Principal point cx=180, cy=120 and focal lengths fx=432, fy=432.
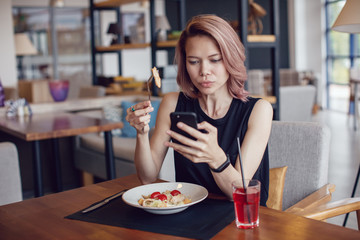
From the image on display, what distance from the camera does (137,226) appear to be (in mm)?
1150

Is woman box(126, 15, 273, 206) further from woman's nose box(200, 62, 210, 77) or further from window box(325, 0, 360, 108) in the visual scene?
window box(325, 0, 360, 108)

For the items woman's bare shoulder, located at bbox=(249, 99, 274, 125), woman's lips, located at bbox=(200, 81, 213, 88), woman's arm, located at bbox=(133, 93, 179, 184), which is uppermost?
woman's lips, located at bbox=(200, 81, 213, 88)

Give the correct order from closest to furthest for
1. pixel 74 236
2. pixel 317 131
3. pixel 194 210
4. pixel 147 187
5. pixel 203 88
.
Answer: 1. pixel 74 236
2. pixel 194 210
3. pixel 147 187
4. pixel 203 88
5. pixel 317 131

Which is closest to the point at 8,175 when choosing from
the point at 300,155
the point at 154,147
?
the point at 154,147

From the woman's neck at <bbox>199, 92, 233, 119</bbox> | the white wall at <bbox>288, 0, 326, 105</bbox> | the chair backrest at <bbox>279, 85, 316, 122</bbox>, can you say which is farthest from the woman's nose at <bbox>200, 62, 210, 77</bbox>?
the white wall at <bbox>288, 0, 326, 105</bbox>

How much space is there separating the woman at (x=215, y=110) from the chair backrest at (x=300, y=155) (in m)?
0.28

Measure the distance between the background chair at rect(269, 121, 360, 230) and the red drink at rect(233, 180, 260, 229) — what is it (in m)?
0.70

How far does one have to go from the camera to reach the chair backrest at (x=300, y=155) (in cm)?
182

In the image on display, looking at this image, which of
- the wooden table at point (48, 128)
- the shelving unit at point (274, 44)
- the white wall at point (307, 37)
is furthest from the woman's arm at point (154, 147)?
the white wall at point (307, 37)

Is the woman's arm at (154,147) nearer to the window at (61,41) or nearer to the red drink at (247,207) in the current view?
the red drink at (247,207)

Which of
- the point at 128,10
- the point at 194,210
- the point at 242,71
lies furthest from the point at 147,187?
the point at 128,10

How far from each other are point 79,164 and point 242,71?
9.42 feet

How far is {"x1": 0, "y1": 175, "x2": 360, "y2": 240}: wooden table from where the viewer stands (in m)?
1.05

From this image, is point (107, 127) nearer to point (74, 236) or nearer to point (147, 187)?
point (147, 187)
